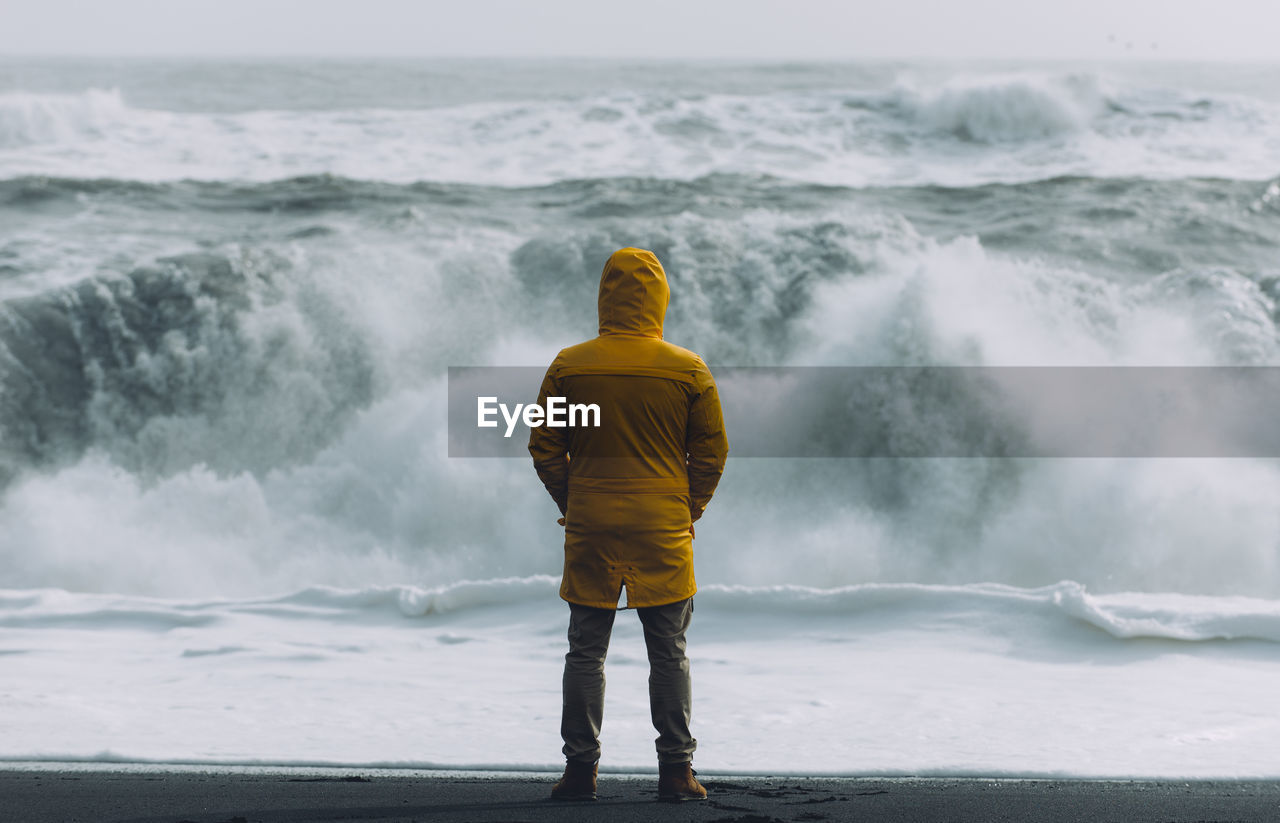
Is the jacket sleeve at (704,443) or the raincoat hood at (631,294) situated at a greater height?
the raincoat hood at (631,294)

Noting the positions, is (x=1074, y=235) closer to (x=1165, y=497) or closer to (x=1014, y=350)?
(x=1014, y=350)

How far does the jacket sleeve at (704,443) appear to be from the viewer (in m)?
2.92

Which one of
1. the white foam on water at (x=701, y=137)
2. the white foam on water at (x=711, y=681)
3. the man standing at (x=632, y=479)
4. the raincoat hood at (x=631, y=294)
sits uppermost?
the white foam on water at (x=701, y=137)

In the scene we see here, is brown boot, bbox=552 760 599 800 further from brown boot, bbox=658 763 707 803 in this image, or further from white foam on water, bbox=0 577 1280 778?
white foam on water, bbox=0 577 1280 778

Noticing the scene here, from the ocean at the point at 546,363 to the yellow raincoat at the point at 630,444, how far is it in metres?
0.96

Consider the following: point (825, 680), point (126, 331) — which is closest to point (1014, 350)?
point (825, 680)

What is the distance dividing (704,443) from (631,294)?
444 mm

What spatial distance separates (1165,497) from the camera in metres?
7.50

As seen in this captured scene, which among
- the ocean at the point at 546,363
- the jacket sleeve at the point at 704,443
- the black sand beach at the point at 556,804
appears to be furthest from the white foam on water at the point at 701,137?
the jacket sleeve at the point at 704,443

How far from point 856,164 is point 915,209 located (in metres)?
1.42

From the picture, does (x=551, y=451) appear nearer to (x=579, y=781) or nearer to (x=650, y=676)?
(x=650, y=676)

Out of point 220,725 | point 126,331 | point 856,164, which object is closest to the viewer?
point 220,725

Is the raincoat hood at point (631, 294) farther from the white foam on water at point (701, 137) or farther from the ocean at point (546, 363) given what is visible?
the white foam on water at point (701, 137)

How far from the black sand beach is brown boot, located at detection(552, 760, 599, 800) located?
1.6 inches
